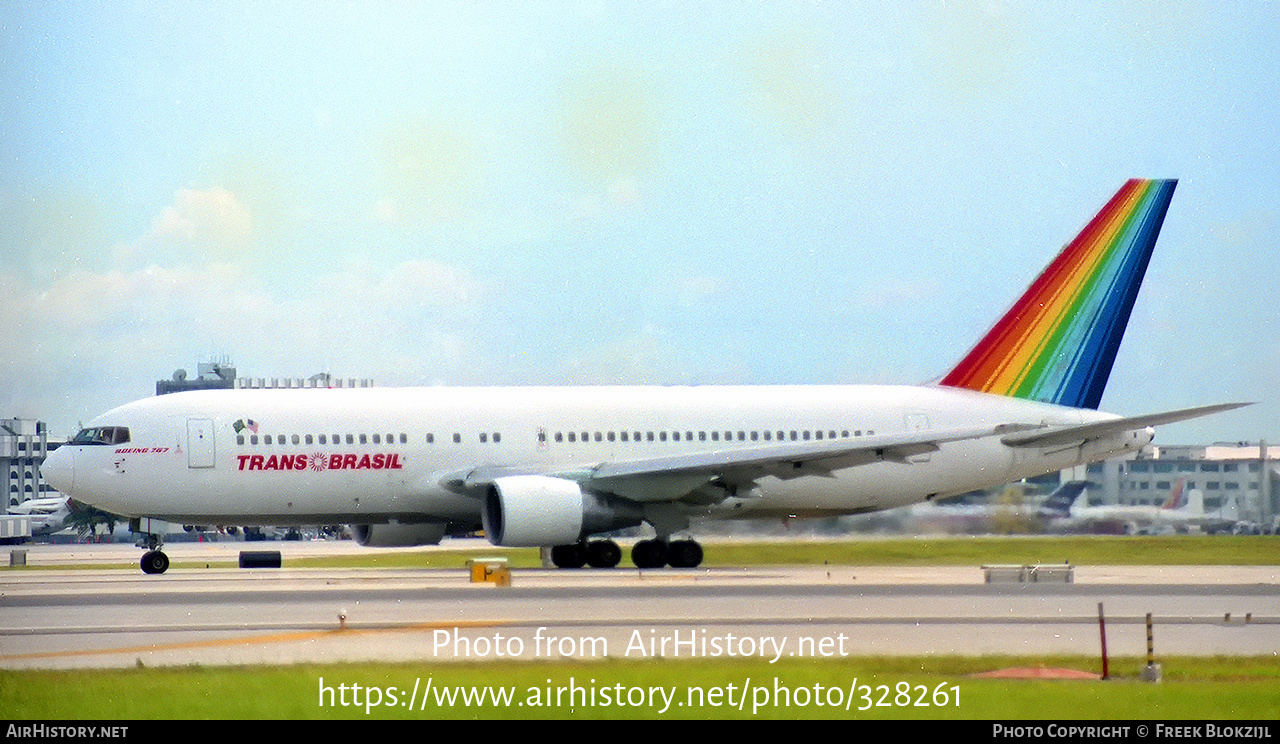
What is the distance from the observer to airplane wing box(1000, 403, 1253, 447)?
3062 cm

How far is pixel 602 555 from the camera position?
3272 centimetres

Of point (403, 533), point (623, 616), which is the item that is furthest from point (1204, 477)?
point (623, 616)

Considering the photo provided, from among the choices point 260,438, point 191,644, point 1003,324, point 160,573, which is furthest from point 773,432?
point 191,644

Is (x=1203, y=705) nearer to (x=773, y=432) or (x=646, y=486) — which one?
(x=646, y=486)

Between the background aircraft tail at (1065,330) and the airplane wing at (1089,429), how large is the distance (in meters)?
2.07

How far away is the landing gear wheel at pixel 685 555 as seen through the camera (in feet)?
106

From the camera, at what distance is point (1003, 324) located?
119ft

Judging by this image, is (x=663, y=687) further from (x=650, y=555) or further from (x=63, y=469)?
(x=63, y=469)

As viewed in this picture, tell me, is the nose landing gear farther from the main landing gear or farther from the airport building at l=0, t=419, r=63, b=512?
the airport building at l=0, t=419, r=63, b=512

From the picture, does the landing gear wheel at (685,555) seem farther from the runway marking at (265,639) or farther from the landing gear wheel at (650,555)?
the runway marking at (265,639)

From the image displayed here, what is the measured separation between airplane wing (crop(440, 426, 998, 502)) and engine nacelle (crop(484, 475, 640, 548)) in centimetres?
80

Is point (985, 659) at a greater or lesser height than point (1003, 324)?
lesser

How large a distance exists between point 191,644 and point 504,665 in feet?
14.7

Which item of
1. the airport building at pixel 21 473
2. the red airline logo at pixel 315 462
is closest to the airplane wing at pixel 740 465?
the red airline logo at pixel 315 462
